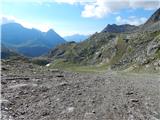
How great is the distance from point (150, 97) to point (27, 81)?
822cm

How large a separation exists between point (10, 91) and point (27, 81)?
11.6 feet

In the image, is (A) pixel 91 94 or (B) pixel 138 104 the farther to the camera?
(A) pixel 91 94

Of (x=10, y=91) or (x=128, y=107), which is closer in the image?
(x=128, y=107)

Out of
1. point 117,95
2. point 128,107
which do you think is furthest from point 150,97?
point 128,107

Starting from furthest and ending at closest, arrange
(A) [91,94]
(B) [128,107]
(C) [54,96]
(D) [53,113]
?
(A) [91,94] → (C) [54,96] → (B) [128,107] → (D) [53,113]

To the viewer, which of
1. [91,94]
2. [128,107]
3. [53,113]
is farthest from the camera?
[91,94]

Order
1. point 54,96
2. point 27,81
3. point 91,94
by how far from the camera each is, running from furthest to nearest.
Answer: point 27,81 → point 91,94 → point 54,96

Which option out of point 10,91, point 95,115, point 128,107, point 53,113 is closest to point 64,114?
point 53,113

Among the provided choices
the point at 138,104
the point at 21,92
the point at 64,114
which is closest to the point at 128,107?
the point at 138,104

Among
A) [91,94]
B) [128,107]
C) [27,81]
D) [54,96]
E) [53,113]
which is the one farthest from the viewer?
[27,81]

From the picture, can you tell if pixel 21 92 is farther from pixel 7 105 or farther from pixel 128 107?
pixel 128 107

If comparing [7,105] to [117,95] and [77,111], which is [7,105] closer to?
[77,111]

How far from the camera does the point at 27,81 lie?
21641 mm

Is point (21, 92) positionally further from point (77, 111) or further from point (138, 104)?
point (138, 104)
